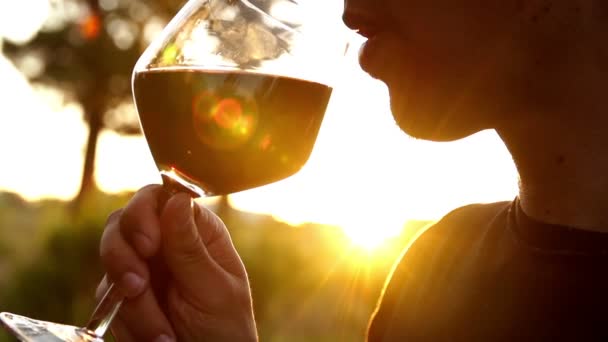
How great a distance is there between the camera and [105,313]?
128cm

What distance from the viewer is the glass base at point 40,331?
105 cm

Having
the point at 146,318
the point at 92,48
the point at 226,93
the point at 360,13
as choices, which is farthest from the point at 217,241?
the point at 92,48

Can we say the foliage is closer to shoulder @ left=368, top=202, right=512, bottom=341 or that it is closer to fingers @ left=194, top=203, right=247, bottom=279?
shoulder @ left=368, top=202, right=512, bottom=341

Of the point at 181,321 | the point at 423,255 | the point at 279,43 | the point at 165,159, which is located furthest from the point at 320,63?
the point at 423,255

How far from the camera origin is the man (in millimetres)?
1473

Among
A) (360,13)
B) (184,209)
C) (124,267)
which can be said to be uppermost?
(360,13)

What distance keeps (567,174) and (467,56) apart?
0.44 meters

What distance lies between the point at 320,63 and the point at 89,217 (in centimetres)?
695

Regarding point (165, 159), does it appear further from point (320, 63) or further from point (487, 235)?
point (487, 235)

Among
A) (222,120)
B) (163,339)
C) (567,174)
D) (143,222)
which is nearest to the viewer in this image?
(222,120)

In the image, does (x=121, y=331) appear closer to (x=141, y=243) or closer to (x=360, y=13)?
(x=141, y=243)

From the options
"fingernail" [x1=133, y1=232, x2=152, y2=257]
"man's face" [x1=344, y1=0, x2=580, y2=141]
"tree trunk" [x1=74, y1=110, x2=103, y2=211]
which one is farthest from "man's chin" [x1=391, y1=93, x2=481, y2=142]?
"tree trunk" [x1=74, y1=110, x2=103, y2=211]

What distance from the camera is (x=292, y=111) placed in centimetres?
129

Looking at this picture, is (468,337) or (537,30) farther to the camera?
(537,30)
